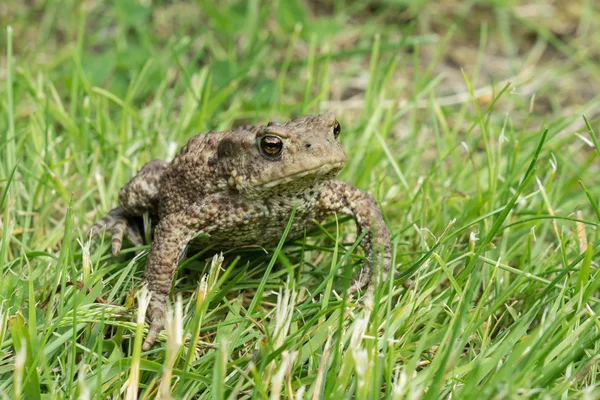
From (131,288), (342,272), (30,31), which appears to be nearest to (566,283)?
(342,272)

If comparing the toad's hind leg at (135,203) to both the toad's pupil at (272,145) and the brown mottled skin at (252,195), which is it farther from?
the toad's pupil at (272,145)

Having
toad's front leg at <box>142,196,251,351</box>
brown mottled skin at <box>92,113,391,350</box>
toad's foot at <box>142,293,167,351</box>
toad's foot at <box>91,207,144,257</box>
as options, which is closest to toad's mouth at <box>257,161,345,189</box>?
brown mottled skin at <box>92,113,391,350</box>

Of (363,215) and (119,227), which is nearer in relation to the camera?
(363,215)

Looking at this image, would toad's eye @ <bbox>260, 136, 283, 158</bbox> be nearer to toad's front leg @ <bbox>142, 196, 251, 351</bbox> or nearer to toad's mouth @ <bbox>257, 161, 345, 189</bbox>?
toad's mouth @ <bbox>257, 161, 345, 189</bbox>

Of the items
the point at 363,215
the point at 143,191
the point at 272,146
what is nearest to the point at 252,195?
the point at 272,146

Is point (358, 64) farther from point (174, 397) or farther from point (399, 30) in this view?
point (174, 397)

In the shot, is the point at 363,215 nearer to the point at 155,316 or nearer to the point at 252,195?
the point at 252,195

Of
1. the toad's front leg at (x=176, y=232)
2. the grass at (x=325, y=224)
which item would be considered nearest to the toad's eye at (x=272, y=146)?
the toad's front leg at (x=176, y=232)
